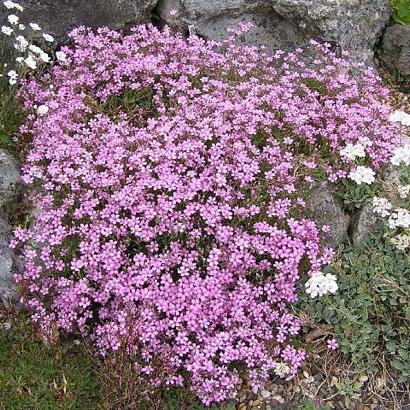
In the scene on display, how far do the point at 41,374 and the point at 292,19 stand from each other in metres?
4.81

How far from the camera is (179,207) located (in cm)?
480

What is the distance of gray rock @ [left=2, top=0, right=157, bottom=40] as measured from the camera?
645 centimetres

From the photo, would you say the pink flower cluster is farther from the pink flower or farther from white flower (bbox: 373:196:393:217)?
white flower (bbox: 373:196:393:217)

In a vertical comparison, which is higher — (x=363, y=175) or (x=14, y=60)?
(x=363, y=175)

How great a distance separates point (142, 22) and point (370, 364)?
4536 millimetres

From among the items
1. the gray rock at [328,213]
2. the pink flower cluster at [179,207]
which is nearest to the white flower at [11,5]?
the pink flower cluster at [179,207]

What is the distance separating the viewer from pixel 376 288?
181 inches

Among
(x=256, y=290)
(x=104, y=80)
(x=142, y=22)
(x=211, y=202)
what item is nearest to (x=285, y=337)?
(x=256, y=290)

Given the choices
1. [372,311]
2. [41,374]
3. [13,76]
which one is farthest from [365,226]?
[13,76]

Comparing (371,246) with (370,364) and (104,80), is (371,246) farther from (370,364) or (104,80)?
(104,80)

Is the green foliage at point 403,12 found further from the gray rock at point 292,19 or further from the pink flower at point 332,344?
the pink flower at point 332,344

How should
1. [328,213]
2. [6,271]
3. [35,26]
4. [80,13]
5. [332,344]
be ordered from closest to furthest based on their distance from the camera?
[332,344] < [6,271] < [328,213] < [35,26] < [80,13]

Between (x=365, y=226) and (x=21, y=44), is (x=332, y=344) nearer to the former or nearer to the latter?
(x=365, y=226)

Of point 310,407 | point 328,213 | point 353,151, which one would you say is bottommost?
point 310,407
